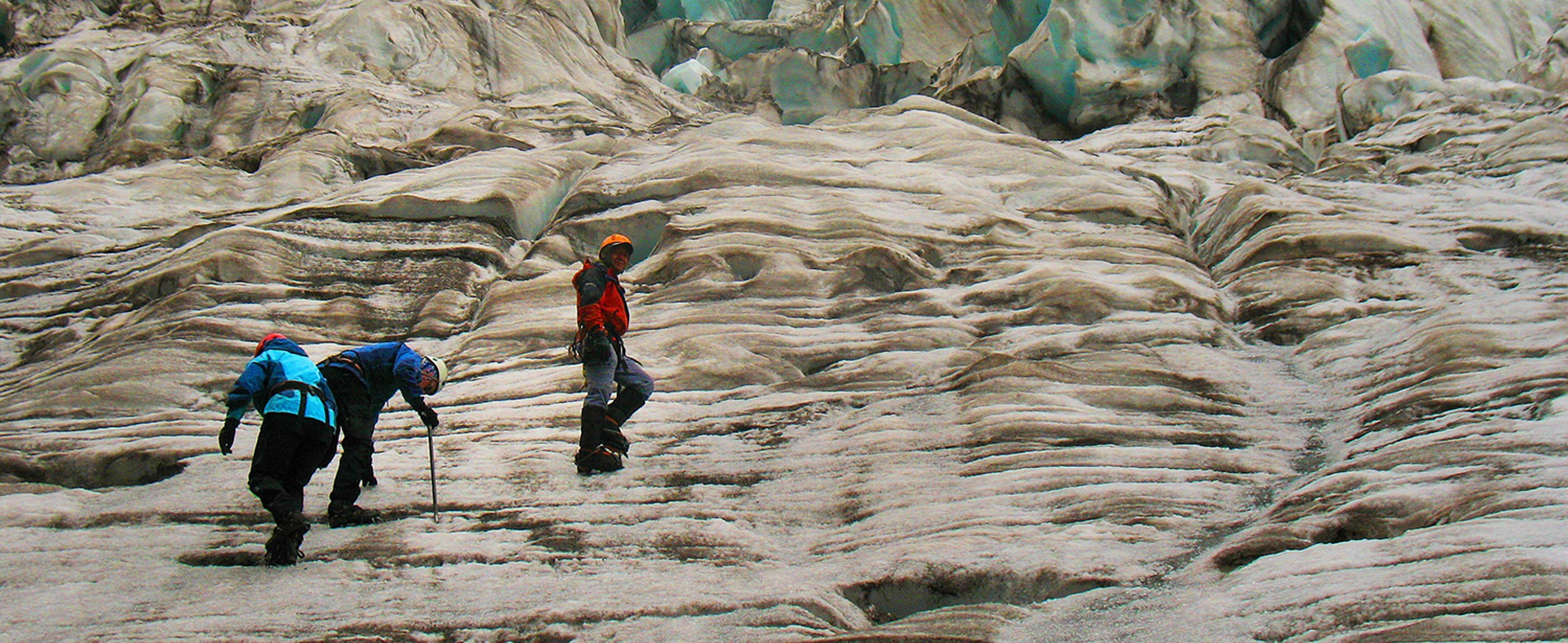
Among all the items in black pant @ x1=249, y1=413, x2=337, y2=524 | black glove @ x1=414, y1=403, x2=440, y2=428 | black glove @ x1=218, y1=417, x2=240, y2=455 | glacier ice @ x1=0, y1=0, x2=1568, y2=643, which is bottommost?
glacier ice @ x1=0, y1=0, x2=1568, y2=643

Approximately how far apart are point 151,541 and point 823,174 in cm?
1005

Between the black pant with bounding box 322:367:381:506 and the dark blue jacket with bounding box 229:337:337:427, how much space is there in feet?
1.32

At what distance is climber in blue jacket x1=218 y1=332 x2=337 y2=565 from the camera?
6812mm

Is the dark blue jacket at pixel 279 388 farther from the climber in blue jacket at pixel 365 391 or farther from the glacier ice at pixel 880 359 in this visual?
the glacier ice at pixel 880 359

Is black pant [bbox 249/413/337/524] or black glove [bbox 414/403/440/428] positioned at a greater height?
black pant [bbox 249/413/337/524]

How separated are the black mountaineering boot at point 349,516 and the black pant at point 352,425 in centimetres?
9

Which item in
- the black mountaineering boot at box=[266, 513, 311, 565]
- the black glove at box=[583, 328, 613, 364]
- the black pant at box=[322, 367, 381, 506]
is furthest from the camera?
the black glove at box=[583, 328, 613, 364]

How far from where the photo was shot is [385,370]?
7.98 metres

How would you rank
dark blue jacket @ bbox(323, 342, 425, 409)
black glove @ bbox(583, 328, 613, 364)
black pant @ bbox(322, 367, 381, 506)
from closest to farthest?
black pant @ bbox(322, 367, 381, 506) → dark blue jacket @ bbox(323, 342, 425, 409) → black glove @ bbox(583, 328, 613, 364)

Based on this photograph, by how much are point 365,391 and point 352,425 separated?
0.24 m

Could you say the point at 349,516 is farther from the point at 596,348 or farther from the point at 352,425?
the point at 596,348

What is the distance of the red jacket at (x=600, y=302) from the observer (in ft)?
28.8

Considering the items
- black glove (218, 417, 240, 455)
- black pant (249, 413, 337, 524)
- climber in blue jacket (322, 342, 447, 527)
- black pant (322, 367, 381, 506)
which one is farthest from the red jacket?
black glove (218, 417, 240, 455)

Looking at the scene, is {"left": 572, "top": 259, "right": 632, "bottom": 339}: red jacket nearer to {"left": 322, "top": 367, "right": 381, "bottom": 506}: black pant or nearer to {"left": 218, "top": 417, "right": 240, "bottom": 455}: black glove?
{"left": 322, "top": 367, "right": 381, "bottom": 506}: black pant
